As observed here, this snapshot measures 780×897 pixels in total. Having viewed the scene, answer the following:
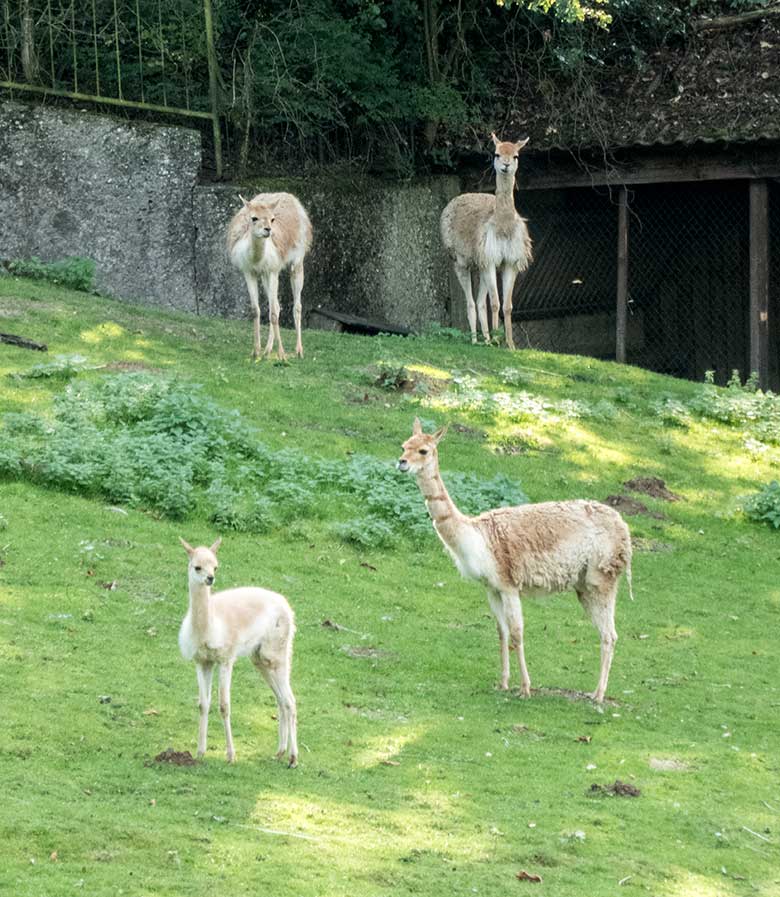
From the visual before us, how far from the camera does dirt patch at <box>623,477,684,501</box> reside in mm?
13602

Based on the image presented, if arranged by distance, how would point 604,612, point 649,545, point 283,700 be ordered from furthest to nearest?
point 649,545
point 604,612
point 283,700

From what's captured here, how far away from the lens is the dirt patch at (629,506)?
42.8ft

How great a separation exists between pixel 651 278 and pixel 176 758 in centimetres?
1640

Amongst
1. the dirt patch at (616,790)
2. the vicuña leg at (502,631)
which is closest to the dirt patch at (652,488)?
the vicuña leg at (502,631)

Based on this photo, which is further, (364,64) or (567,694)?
(364,64)

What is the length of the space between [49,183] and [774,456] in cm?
858

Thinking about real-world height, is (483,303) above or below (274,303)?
below

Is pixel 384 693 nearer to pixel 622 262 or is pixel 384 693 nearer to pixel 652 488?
pixel 652 488

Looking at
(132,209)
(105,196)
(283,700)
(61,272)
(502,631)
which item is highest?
(105,196)

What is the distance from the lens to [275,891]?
5.86 metres

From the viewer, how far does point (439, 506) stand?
A: 29.6 ft

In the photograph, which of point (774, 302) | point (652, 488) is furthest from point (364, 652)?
point (774, 302)

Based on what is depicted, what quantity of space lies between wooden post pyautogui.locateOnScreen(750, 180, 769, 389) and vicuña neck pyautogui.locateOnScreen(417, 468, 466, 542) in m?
10.6

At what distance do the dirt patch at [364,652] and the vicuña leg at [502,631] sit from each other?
2.32ft
